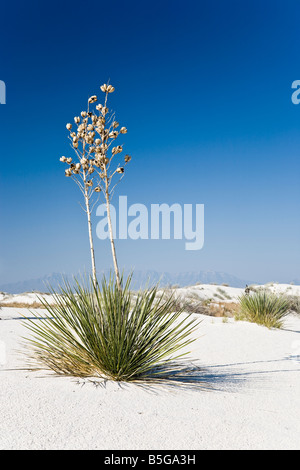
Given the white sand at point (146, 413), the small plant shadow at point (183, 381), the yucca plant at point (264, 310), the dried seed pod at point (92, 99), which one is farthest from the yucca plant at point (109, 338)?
the yucca plant at point (264, 310)

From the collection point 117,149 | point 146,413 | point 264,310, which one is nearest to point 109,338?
point 146,413

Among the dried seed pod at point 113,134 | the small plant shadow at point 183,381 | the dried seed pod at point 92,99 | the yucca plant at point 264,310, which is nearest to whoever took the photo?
the small plant shadow at point 183,381

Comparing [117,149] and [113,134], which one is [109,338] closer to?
[117,149]

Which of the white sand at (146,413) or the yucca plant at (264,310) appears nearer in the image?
the white sand at (146,413)

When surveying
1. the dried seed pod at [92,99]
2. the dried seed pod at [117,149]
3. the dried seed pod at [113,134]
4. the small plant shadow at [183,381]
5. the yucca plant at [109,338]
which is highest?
the dried seed pod at [92,99]

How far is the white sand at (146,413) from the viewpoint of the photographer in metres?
2.73

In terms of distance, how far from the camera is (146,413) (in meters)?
3.22

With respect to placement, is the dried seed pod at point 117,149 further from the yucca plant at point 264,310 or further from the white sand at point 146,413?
the yucca plant at point 264,310

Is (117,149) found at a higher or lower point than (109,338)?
higher

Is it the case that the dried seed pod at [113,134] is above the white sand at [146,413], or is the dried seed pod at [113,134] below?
above

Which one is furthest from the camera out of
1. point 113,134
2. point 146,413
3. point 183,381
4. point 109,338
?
point 113,134

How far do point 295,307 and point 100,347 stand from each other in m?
13.2

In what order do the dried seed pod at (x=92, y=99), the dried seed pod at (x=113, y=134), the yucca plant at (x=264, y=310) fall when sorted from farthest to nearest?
1. the yucca plant at (x=264, y=310)
2. the dried seed pod at (x=92, y=99)
3. the dried seed pod at (x=113, y=134)

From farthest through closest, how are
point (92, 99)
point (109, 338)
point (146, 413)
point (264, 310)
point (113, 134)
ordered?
point (264, 310), point (92, 99), point (113, 134), point (109, 338), point (146, 413)
